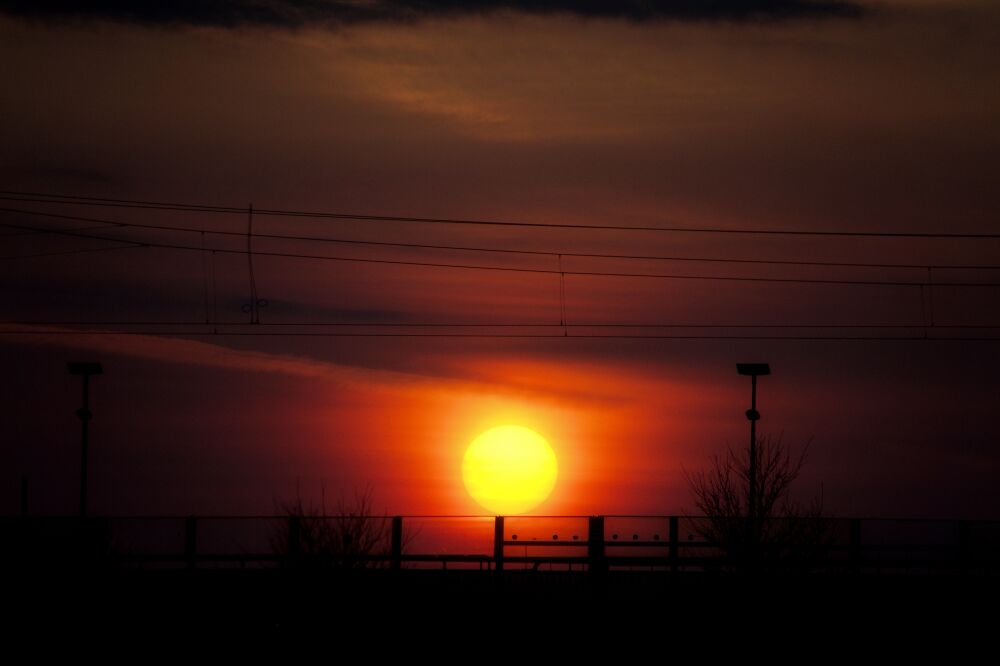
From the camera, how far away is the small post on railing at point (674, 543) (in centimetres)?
3794

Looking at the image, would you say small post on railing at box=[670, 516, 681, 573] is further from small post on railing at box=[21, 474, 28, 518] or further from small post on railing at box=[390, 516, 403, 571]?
small post on railing at box=[21, 474, 28, 518]

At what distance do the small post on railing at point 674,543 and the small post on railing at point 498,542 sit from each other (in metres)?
4.27

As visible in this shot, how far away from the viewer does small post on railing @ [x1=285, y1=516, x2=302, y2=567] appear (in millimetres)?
30703

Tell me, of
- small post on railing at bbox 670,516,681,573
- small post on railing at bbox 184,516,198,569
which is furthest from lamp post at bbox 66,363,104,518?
small post on railing at bbox 670,516,681,573

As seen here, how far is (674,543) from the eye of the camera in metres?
38.3

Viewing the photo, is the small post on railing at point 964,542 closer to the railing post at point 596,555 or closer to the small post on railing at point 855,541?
the small post on railing at point 855,541

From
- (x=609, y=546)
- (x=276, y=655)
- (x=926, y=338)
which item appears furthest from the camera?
(x=609, y=546)

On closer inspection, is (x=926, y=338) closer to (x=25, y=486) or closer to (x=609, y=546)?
(x=609, y=546)

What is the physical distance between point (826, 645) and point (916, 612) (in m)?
4.72

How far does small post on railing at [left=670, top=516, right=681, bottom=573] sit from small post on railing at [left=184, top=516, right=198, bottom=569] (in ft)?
38.8

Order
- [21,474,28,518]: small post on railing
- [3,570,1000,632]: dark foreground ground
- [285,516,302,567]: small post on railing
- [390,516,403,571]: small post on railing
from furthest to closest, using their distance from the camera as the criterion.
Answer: [21,474,28,518]: small post on railing, [390,516,403,571]: small post on railing, [3,570,1000,632]: dark foreground ground, [285,516,302,567]: small post on railing

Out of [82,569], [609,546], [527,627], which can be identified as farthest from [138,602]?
[609,546]

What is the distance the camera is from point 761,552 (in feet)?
117

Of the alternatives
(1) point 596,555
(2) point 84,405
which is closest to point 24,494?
(2) point 84,405
